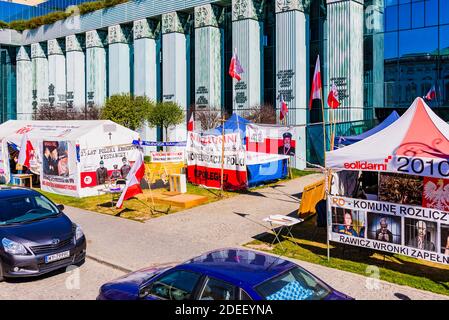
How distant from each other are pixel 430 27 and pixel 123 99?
1996cm

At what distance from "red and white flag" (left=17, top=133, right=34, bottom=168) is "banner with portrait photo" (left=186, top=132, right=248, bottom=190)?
6845 mm

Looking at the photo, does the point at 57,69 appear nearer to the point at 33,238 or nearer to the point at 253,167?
the point at 253,167

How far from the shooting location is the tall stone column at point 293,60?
93.8 ft

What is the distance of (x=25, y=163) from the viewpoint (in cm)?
2016

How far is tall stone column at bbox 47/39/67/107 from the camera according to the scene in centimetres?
4772

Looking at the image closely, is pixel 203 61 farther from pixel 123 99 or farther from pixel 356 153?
pixel 356 153

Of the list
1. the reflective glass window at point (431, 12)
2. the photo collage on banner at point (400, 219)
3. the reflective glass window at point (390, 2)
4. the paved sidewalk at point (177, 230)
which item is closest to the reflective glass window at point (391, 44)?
the reflective glass window at point (390, 2)

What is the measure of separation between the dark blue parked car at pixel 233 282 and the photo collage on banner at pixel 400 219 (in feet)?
11.9

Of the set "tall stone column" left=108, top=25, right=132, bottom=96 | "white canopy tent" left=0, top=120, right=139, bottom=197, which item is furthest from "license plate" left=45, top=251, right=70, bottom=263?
"tall stone column" left=108, top=25, right=132, bottom=96

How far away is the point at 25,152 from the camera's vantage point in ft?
65.8

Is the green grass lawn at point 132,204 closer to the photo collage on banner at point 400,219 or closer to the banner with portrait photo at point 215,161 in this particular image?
the banner with portrait photo at point 215,161

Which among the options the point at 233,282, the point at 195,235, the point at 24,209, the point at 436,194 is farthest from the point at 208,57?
Result: the point at 233,282

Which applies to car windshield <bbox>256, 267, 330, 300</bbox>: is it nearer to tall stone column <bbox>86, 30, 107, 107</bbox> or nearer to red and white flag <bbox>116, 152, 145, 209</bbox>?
red and white flag <bbox>116, 152, 145, 209</bbox>
